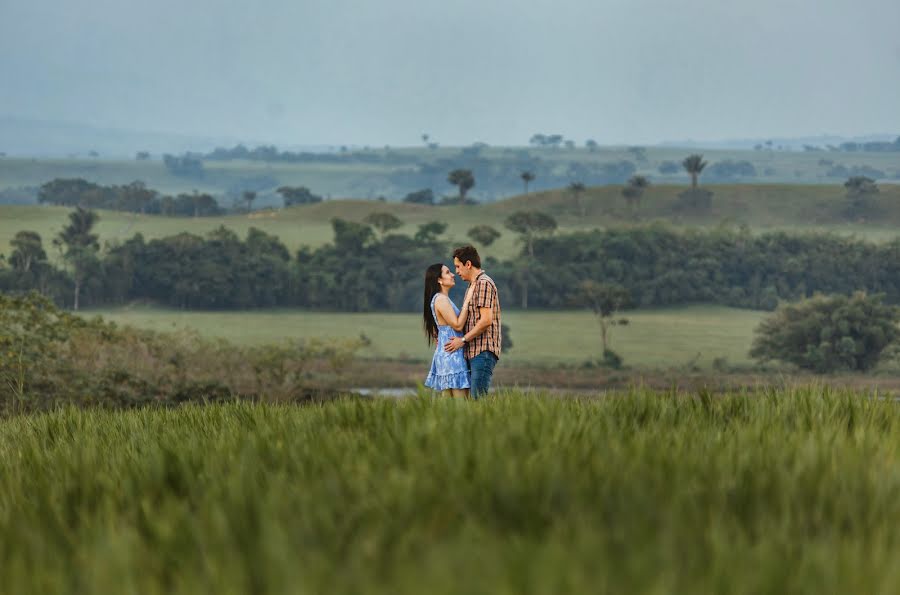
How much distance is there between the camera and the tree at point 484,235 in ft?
158

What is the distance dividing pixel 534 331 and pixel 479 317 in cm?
3181

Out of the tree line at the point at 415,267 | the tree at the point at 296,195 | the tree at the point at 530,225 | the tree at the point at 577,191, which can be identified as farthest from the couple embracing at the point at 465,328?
the tree at the point at 296,195

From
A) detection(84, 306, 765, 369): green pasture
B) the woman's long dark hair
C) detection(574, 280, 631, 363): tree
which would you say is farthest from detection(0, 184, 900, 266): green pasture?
the woman's long dark hair

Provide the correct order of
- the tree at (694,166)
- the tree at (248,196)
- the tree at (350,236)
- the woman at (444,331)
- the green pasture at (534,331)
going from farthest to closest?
1. the tree at (248,196)
2. the tree at (694,166)
3. the tree at (350,236)
4. the green pasture at (534,331)
5. the woman at (444,331)

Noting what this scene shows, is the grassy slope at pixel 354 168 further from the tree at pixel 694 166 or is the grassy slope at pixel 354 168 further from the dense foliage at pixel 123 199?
the tree at pixel 694 166

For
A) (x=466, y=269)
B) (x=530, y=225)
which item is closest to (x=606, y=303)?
(x=530, y=225)

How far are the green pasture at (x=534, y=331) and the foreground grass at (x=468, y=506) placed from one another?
32.3 metres

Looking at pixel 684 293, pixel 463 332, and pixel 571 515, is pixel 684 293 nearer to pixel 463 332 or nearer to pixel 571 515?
pixel 463 332

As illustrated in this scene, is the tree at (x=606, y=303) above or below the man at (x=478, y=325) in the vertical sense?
below

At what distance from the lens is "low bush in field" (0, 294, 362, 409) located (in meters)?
21.2

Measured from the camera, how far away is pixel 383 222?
47.4 metres

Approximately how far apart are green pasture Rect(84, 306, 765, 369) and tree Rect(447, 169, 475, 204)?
12718mm

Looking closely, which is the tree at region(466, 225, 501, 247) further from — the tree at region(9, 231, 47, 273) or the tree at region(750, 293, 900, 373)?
the tree at region(9, 231, 47, 273)

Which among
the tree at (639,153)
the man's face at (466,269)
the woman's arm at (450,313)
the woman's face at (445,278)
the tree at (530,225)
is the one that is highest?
the tree at (639,153)
